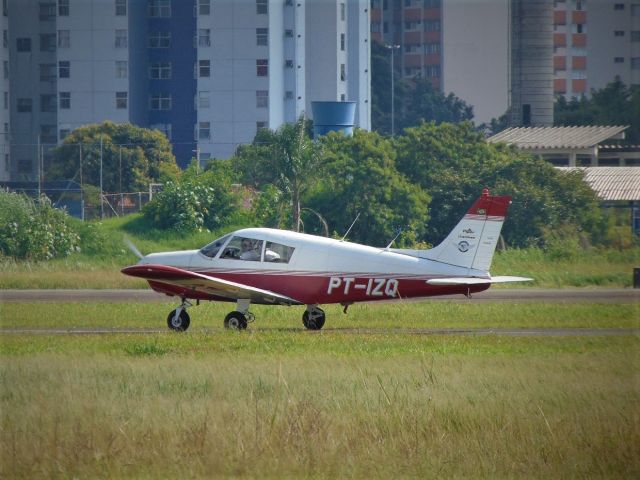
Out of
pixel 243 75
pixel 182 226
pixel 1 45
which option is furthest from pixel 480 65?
pixel 182 226

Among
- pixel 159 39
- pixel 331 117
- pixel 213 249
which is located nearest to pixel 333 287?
pixel 213 249

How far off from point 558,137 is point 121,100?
Result: 3848 cm

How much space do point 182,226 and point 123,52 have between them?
176 feet

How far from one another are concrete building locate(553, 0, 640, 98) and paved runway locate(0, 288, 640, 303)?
95527 mm

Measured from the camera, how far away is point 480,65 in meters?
139

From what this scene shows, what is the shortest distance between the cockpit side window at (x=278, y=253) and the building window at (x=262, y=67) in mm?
77033

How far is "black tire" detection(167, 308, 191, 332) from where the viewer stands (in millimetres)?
24086

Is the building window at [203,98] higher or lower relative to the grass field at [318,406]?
higher

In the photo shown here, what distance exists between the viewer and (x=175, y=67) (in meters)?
108

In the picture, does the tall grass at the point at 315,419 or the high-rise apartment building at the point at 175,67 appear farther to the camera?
the high-rise apartment building at the point at 175,67

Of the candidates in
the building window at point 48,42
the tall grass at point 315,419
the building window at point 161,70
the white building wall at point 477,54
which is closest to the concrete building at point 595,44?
the white building wall at point 477,54

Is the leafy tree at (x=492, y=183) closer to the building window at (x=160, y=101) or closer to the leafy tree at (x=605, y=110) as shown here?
the leafy tree at (x=605, y=110)

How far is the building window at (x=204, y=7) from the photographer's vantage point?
101 m

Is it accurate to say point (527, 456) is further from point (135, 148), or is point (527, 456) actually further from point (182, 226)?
point (135, 148)
